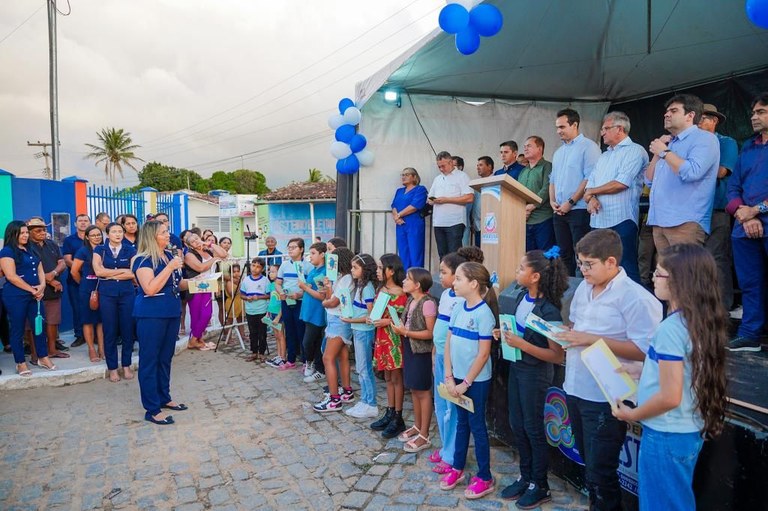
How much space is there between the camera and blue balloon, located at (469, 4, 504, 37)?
16.8ft

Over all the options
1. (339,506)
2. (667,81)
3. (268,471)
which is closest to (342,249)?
(268,471)

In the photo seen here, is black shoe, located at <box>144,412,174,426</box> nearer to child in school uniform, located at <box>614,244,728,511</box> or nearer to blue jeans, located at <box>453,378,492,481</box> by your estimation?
blue jeans, located at <box>453,378,492,481</box>

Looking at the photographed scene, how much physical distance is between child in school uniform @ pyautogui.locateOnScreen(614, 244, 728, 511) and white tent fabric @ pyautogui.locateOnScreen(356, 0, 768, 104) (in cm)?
432

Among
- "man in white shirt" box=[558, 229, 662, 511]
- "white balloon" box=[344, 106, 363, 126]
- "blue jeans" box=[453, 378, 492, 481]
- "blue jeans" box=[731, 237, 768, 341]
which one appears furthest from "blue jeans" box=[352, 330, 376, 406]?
"white balloon" box=[344, 106, 363, 126]

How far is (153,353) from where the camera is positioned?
528cm

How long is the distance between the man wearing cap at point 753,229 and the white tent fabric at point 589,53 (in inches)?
110

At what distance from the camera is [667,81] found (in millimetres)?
7965

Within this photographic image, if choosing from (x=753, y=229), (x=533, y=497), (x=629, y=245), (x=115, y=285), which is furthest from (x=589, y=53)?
(x=115, y=285)

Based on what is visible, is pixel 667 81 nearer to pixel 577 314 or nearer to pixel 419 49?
pixel 419 49

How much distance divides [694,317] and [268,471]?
338 centimetres

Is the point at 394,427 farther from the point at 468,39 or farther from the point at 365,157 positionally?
the point at 365,157

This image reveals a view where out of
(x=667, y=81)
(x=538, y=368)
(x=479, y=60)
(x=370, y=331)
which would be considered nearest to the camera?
(x=538, y=368)

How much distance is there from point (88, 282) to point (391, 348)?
4840 millimetres

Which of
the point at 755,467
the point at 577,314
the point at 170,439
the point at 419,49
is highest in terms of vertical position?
the point at 419,49
